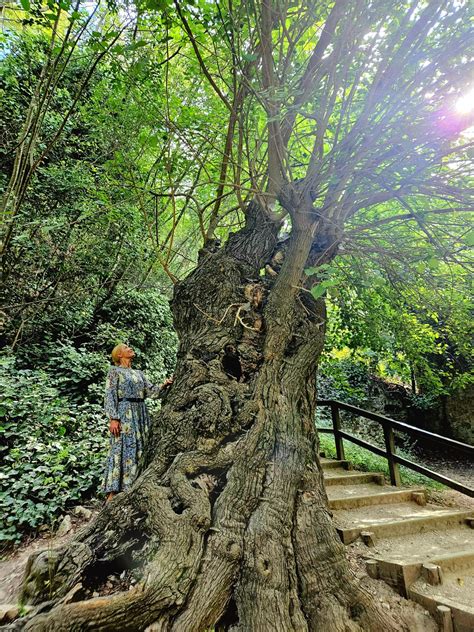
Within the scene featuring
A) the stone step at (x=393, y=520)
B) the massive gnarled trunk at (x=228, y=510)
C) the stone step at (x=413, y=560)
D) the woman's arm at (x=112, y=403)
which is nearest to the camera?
the massive gnarled trunk at (x=228, y=510)

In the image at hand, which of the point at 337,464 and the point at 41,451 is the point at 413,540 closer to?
the point at 337,464

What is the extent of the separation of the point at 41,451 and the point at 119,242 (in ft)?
13.9

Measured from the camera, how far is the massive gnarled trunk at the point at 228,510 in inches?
67.0

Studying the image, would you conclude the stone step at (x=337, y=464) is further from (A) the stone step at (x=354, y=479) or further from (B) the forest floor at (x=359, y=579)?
(B) the forest floor at (x=359, y=579)

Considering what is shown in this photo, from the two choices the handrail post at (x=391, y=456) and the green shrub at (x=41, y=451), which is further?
the handrail post at (x=391, y=456)

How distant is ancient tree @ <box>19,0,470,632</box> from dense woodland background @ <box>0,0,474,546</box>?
0.79ft

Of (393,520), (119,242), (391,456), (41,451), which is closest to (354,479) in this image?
(391,456)

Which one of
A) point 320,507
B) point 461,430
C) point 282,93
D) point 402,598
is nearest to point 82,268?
point 282,93

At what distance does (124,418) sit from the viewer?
138 inches

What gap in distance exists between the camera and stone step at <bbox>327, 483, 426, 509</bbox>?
3.67 m

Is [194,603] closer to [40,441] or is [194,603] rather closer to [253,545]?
[253,545]

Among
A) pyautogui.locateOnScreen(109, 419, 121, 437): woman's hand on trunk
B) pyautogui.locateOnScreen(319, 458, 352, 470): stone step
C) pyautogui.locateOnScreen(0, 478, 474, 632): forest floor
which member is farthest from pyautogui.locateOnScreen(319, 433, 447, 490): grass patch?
pyautogui.locateOnScreen(109, 419, 121, 437): woman's hand on trunk

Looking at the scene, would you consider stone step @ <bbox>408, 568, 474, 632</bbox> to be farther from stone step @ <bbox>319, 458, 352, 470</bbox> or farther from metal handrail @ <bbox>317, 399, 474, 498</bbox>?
stone step @ <bbox>319, 458, 352, 470</bbox>

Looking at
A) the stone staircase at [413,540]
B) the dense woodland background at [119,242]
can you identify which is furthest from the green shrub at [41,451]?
the stone staircase at [413,540]
